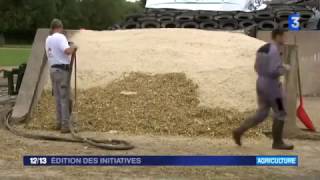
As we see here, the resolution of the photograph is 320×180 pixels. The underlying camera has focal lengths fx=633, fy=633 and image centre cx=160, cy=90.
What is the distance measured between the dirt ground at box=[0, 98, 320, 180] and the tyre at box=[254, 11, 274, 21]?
10.3m

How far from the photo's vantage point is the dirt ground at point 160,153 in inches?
312

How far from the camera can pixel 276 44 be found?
790 centimetres

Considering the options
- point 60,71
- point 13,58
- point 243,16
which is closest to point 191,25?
point 243,16

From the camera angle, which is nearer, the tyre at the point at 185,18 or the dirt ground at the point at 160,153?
the dirt ground at the point at 160,153

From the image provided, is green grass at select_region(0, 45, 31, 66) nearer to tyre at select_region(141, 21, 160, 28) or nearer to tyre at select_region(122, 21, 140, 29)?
tyre at select_region(122, 21, 140, 29)

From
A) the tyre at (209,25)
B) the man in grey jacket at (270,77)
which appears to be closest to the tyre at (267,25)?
the tyre at (209,25)

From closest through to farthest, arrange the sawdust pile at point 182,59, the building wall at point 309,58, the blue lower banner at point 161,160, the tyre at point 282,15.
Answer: the blue lower banner at point 161,160 → the sawdust pile at point 182,59 → the building wall at point 309,58 → the tyre at point 282,15

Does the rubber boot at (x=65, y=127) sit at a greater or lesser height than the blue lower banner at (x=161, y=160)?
lesser

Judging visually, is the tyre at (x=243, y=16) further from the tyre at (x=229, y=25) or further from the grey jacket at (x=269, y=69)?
the grey jacket at (x=269, y=69)

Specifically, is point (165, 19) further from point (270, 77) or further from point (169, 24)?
point (270, 77)

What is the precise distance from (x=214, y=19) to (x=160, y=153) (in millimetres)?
11841

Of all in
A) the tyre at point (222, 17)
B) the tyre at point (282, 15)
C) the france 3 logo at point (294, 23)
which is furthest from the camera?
the tyre at point (282, 15)

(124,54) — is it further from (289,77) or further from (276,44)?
(276,44)

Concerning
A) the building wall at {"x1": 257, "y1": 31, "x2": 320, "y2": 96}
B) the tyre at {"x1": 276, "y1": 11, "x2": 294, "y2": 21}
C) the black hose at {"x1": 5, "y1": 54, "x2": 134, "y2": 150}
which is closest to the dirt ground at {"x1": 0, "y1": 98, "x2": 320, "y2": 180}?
the black hose at {"x1": 5, "y1": 54, "x2": 134, "y2": 150}
